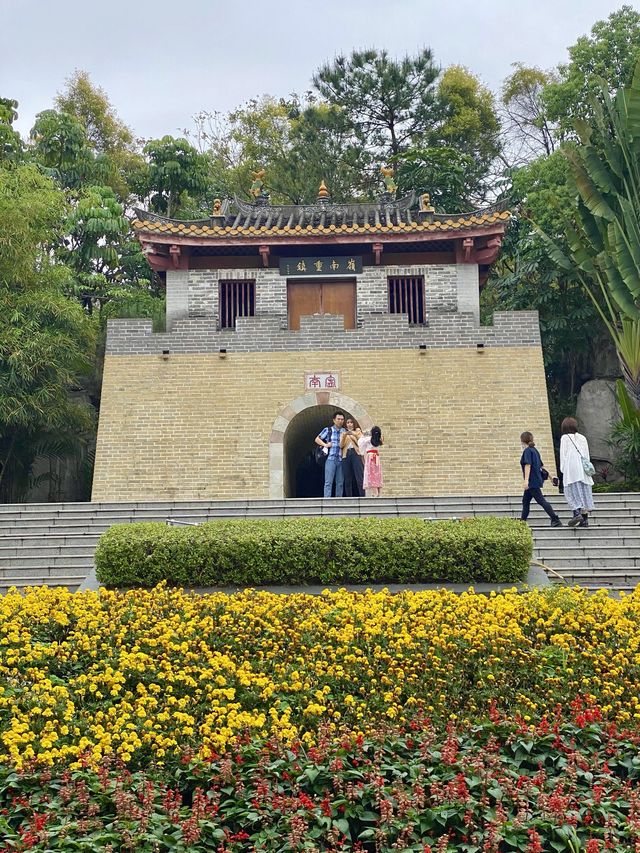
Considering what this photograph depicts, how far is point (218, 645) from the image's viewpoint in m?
7.40

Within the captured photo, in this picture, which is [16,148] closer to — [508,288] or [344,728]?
[508,288]

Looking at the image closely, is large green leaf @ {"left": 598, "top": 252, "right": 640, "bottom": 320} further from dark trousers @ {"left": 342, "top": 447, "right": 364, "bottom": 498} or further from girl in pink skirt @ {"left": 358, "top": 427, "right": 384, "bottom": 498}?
girl in pink skirt @ {"left": 358, "top": 427, "right": 384, "bottom": 498}

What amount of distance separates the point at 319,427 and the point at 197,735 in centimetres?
1288

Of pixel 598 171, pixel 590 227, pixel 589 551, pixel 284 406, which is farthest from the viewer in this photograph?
pixel 590 227

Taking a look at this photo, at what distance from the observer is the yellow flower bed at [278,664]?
6188 mm

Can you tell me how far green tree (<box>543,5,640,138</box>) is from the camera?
73.9 feet

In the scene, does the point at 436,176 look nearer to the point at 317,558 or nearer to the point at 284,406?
the point at 284,406

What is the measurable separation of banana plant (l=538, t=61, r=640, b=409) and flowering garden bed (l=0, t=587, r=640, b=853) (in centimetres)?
995

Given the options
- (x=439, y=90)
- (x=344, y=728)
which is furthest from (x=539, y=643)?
(x=439, y=90)

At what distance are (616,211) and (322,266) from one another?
199 inches

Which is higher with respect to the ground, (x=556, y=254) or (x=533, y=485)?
(x=556, y=254)

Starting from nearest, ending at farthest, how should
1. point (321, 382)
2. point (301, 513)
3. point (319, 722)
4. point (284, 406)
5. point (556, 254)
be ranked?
point (319, 722) < point (301, 513) < point (284, 406) < point (321, 382) < point (556, 254)

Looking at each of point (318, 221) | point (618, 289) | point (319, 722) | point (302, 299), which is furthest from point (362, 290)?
point (319, 722)

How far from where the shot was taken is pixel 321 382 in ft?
55.8
